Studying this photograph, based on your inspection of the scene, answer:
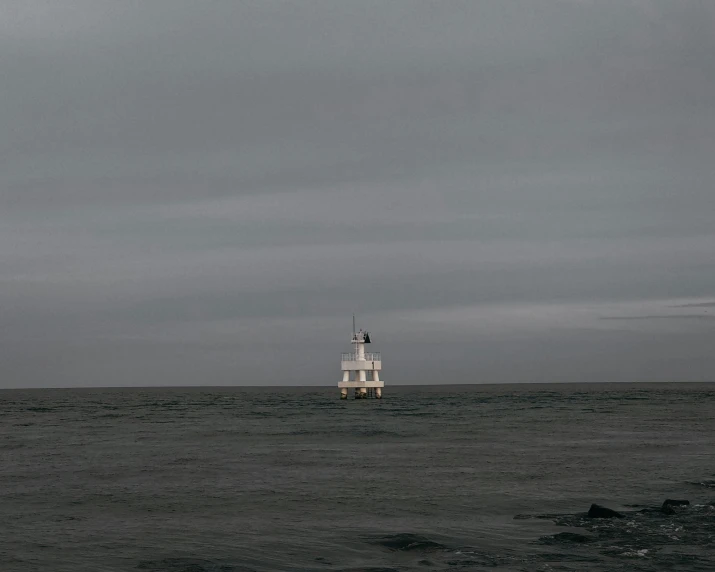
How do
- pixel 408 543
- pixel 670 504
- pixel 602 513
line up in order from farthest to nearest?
pixel 670 504
pixel 602 513
pixel 408 543

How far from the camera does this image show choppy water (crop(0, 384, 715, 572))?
17719 mm

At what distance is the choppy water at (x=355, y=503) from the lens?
17719 mm

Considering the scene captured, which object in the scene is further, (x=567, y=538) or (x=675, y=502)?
(x=675, y=502)

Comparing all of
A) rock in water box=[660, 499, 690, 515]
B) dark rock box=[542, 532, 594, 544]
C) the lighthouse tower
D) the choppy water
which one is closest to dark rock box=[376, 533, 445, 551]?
the choppy water

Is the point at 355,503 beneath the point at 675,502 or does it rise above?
beneath

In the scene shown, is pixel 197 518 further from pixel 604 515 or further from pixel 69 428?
pixel 69 428

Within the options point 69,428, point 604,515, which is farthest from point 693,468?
point 69,428

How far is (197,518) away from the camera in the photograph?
73.7 ft

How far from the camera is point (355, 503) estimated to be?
24.7 m

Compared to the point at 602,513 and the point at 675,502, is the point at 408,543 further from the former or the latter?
the point at 675,502

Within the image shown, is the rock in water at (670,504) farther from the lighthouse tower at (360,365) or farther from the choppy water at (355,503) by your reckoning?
the lighthouse tower at (360,365)

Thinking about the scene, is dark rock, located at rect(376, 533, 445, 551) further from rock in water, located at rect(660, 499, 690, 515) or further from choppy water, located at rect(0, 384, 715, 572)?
rock in water, located at rect(660, 499, 690, 515)

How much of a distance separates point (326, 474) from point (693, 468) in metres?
14.4

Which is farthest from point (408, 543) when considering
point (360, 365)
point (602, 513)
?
point (360, 365)
